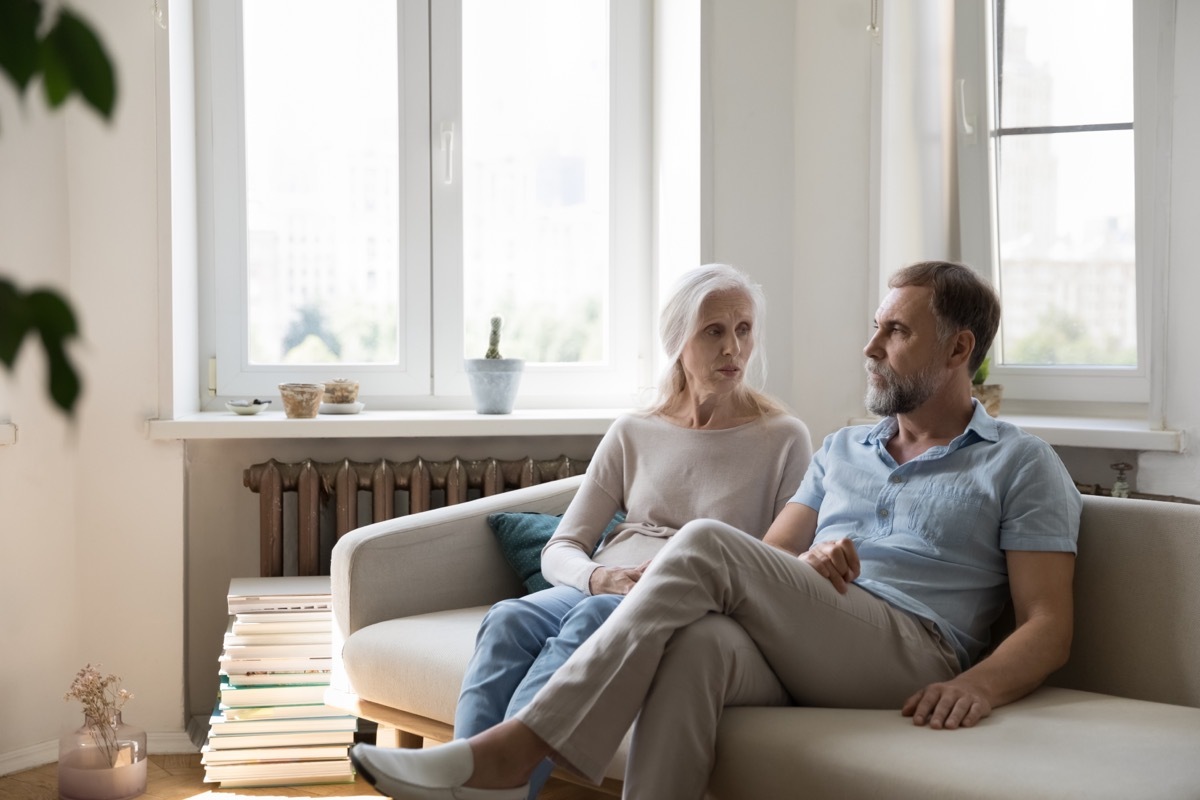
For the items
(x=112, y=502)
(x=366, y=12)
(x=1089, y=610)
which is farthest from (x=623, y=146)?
(x=1089, y=610)

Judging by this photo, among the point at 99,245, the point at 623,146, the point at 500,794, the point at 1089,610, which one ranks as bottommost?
the point at 500,794

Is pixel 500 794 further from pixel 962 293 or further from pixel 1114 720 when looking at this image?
pixel 962 293

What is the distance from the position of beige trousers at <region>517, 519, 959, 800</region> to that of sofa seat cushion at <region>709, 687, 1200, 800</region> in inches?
2.3

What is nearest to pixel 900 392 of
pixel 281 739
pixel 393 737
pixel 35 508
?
pixel 393 737

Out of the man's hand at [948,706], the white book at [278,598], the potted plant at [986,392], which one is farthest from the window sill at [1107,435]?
the white book at [278,598]

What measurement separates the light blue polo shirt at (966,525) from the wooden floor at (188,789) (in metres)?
1.16

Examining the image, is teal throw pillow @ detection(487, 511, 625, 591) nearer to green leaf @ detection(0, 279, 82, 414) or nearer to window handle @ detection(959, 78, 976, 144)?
window handle @ detection(959, 78, 976, 144)

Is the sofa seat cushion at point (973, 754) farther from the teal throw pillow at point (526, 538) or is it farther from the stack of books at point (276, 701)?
the stack of books at point (276, 701)

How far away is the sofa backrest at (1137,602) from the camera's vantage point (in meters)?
1.82

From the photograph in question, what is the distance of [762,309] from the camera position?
243 cm

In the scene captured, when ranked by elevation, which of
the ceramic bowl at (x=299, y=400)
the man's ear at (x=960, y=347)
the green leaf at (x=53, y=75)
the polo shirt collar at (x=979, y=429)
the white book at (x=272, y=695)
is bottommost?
the white book at (x=272, y=695)

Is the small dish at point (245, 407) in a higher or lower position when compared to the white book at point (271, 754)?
higher

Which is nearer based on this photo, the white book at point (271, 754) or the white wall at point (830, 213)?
the white book at point (271, 754)

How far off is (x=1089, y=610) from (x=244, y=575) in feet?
6.91
